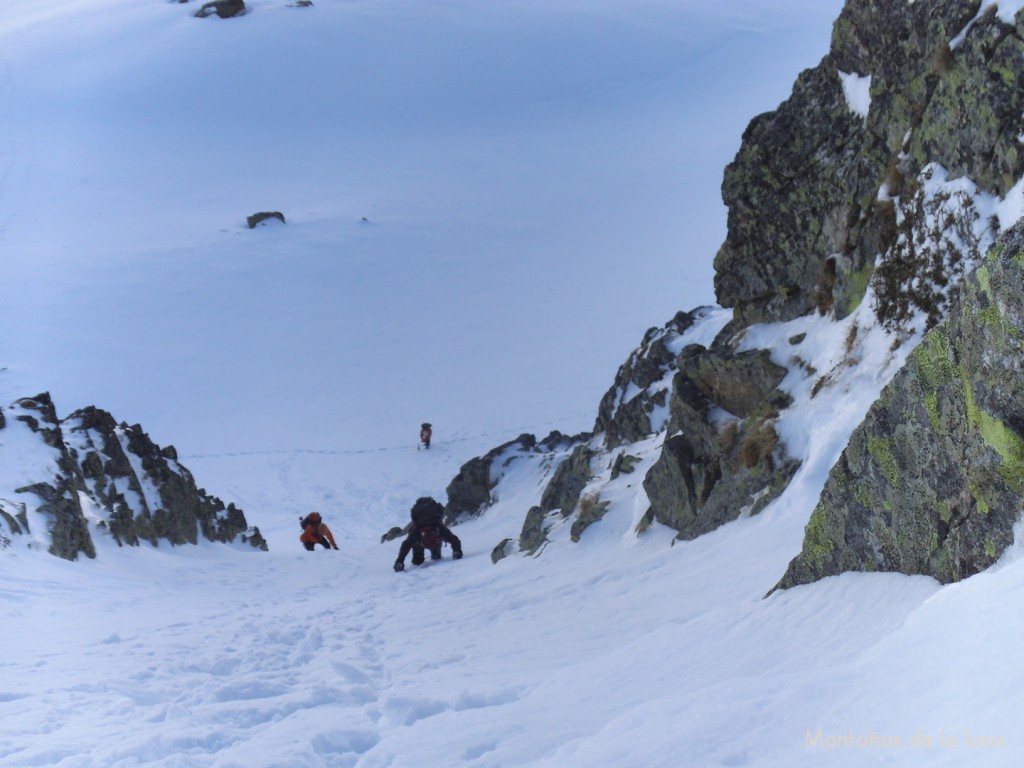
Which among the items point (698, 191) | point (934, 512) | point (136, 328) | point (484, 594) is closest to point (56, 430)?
point (484, 594)

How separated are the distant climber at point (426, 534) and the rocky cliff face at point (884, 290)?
1.26 meters

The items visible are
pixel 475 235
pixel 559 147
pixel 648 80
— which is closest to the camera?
pixel 475 235

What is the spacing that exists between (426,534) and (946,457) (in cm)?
1119

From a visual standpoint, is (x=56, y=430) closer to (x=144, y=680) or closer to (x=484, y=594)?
(x=484, y=594)

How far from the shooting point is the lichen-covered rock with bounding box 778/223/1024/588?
4.17 m

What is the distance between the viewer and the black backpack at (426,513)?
49.4ft

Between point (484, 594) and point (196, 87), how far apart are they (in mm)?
73808

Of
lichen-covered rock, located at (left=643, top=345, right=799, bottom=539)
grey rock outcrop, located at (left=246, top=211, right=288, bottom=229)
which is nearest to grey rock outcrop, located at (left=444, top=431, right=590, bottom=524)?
lichen-covered rock, located at (left=643, top=345, right=799, bottom=539)

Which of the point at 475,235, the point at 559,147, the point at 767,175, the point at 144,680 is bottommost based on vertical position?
the point at 144,680

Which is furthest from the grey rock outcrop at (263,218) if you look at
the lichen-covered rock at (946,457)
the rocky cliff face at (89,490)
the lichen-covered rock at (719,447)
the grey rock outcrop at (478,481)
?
the lichen-covered rock at (946,457)

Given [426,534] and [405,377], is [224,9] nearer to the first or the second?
[405,377]

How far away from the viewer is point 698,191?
55.9m

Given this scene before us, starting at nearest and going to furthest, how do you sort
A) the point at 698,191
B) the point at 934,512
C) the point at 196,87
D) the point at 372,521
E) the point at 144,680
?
the point at 934,512, the point at 144,680, the point at 372,521, the point at 698,191, the point at 196,87

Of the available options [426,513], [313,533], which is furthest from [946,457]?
[313,533]
